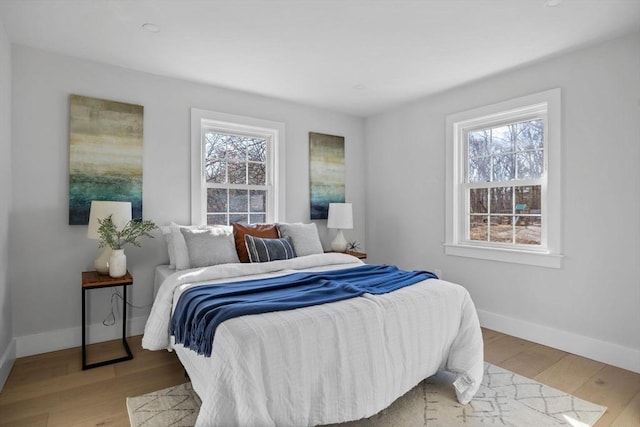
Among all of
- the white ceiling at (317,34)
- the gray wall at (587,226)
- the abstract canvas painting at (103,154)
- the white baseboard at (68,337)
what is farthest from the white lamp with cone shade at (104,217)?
the gray wall at (587,226)

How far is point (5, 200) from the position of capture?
2.67m

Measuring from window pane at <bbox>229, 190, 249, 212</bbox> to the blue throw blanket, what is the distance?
1676 millimetres

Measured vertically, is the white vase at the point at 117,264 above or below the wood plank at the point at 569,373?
above

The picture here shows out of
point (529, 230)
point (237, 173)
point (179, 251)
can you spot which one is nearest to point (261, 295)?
point (179, 251)

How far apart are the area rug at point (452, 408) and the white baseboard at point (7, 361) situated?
0.97 m

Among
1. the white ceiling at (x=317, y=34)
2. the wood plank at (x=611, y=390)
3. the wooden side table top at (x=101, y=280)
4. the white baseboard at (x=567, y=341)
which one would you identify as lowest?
the wood plank at (x=611, y=390)

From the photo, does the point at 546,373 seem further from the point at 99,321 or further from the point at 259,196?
the point at 99,321

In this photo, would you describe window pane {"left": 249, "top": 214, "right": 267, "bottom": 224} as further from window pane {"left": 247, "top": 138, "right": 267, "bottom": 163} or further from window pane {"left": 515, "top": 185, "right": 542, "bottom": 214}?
window pane {"left": 515, "top": 185, "right": 542, "bottom": 214}

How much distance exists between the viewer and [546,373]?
265 centimetres

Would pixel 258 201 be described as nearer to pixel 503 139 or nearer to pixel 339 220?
pixel 339 220

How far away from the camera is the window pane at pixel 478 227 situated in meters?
3.79

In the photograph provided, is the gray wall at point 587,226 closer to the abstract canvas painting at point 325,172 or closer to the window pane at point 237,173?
the abstract canvas painting at point 325,172

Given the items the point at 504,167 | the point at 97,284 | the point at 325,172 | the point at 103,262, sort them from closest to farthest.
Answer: the point at 97,284, the point at 103,262, the point at 504,167, the point at 325,172

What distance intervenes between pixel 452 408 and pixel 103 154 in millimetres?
3354
